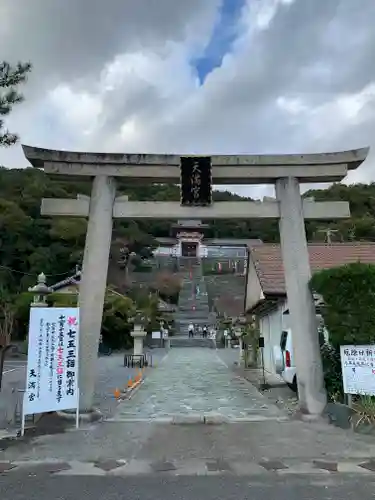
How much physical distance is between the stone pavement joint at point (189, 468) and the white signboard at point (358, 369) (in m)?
2.07

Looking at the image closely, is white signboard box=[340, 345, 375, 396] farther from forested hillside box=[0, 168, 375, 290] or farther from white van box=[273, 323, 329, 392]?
forested hillside box=[0, 168, 375, 290]

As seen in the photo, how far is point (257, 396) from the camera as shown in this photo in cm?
1162

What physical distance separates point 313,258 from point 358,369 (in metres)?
9.57

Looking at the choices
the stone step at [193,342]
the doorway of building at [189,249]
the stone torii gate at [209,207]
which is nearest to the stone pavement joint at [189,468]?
the stone torii gate at [209,207]

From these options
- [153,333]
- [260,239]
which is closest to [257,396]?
[153,333]

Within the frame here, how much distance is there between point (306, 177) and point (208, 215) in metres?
2.26

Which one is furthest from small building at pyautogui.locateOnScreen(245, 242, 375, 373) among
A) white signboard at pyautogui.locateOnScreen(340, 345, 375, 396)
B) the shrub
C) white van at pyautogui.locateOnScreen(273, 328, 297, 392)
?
white signboard at pyautogui.locateOnScreen(340, 345, 375, 396)

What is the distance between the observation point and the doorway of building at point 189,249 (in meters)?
85.7

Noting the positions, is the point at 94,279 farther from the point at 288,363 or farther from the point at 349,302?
the point at 288,363

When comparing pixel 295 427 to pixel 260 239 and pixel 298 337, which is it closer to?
pixel 298 337

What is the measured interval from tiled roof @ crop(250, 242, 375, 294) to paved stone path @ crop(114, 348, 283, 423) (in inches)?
137

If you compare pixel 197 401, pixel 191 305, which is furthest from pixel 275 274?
pixel 191 305

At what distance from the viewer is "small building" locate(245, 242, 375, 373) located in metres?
14.6

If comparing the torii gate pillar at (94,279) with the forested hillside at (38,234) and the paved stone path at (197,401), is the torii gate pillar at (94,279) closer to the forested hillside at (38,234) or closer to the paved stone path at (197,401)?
the paved stone path at (197,401)
